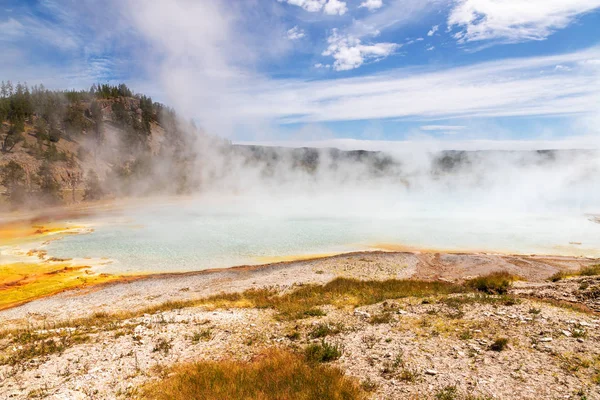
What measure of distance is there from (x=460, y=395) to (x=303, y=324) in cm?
490

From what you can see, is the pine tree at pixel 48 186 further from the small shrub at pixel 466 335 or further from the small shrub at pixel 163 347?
the small shrub at pixel 466 335

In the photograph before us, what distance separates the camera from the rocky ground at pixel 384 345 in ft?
19.8

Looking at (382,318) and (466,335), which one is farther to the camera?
(382,318)

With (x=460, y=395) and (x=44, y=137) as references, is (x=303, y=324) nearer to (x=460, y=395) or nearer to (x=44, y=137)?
(x=460, y=395)

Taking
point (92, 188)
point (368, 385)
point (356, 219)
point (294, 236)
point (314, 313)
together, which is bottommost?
point (294, 236)

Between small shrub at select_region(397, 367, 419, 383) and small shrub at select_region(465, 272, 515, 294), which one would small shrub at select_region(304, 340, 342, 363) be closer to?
small shrub at select_region(397, 367, 419, 383)

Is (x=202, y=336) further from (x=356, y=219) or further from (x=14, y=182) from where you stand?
(x=14, y=182)

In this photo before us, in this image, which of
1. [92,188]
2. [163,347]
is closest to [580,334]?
[163,347]

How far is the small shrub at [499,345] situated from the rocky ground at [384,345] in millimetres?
23

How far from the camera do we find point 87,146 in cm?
7162

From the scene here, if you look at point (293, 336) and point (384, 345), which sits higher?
point (384, 345)

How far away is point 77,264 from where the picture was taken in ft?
73.4

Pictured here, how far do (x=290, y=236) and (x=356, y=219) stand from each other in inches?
493

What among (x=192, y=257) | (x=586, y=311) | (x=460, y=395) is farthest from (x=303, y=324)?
(x=192, y=257)
